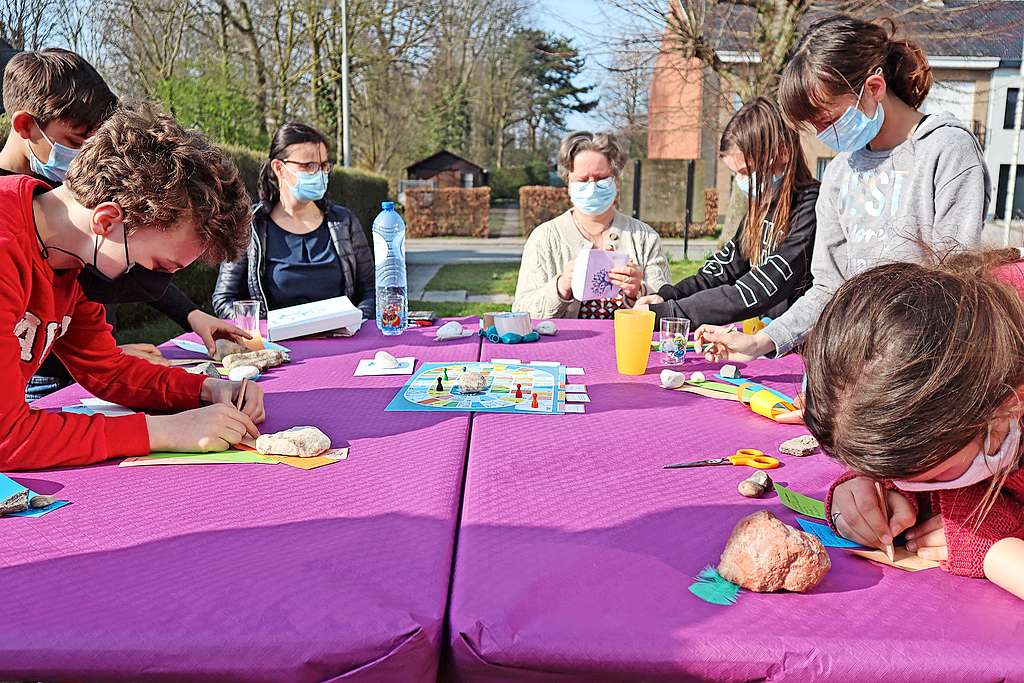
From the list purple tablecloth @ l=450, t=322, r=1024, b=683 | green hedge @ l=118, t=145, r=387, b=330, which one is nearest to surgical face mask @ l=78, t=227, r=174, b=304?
purple tablecloth @ l=450, t=322, r=1024, b=683

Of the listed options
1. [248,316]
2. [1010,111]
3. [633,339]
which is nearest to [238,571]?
[633,339]

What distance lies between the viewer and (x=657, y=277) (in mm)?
3432

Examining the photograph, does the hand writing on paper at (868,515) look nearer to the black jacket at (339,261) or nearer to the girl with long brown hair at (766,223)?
the girl with long brown hair at (766,223)

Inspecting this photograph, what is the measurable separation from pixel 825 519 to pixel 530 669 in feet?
1.86

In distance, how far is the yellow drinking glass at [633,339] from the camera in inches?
81.5

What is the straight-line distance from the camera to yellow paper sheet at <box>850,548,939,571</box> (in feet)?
3.47

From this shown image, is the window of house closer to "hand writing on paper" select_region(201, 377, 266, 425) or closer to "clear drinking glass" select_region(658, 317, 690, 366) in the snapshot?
"clear drinking glass" select_region(658, 317, 690, 366)

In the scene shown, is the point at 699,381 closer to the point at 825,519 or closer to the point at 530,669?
the point at 825,519

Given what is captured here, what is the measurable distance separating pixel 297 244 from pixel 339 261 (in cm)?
19

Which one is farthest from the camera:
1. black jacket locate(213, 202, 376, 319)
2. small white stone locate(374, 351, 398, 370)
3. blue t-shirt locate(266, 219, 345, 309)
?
blue t-shirt locate(266, 219, 345, 309)

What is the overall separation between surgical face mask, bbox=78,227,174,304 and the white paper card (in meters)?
0.63

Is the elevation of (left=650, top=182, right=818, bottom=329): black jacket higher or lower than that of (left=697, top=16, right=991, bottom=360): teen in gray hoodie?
lower

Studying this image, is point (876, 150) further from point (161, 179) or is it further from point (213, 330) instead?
point (213, 330)

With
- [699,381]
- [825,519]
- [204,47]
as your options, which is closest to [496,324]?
[699,381]
